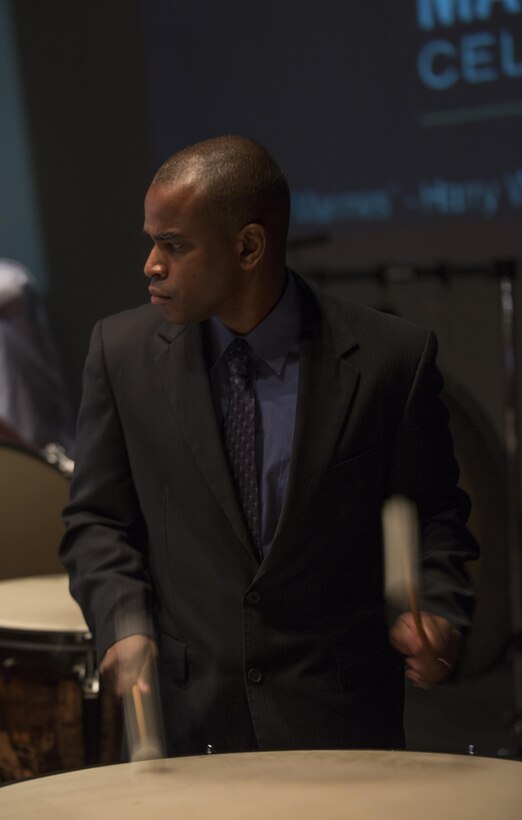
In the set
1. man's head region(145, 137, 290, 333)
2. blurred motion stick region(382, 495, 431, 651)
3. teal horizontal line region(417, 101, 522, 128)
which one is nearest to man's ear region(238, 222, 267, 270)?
man's head region(145, 137, 290, 333)

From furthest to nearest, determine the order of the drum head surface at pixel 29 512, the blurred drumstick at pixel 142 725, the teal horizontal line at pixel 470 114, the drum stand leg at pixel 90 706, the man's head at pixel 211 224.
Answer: the teal horizontal line at pixel 470 114, the drum head surface at pixel 29 512, the drum stand leg at pixel 90 706, the man's head at pixel 211 224, the blurred drumstick at pixel 142 725

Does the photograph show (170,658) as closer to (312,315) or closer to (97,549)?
(97,549)

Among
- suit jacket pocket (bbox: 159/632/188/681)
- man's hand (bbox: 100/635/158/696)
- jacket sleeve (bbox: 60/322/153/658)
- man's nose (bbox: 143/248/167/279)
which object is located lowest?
suit jacket pocket (bbox: 159/632/188/681)

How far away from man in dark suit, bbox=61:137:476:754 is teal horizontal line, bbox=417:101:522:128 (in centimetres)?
→ 173

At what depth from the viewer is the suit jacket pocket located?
1437 mm

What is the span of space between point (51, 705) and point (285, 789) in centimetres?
81

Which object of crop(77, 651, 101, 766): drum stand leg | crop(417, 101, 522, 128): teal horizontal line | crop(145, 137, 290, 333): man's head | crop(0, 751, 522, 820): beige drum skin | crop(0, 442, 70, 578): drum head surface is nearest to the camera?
crop(0, 751, 522, 820): beige drum skin

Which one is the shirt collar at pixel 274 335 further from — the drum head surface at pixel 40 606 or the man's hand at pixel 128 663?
the drum head surface at pixel 40 606

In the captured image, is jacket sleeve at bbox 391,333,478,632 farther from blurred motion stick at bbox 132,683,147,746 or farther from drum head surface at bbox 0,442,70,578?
drum head surface at bbox 0,442,70,578

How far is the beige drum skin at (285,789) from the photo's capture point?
1.07 m

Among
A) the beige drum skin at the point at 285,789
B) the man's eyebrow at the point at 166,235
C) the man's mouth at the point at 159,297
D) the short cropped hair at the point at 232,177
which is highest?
the short cropped hair at the point at 232,177

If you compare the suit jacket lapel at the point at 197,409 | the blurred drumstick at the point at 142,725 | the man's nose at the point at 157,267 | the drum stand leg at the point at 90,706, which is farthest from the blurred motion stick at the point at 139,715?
the drum stand leg at the point at 90,706

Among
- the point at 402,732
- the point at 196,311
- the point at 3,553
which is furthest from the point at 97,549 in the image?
the point at 3,553

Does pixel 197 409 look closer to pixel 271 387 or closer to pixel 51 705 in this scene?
pixel 271 387
